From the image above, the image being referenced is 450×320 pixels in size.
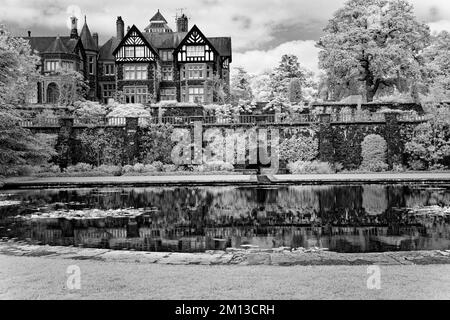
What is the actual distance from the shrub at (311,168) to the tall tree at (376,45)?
Answer: 942 cm

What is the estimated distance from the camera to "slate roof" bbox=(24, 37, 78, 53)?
5516 centimetres

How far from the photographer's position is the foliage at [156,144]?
3691cm

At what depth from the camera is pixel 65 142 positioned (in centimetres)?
3656

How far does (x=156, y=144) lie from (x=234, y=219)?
23.7 meters

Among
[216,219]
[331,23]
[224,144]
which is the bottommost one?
[216,219]

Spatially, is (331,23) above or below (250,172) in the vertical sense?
above

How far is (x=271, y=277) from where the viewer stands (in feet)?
22.0

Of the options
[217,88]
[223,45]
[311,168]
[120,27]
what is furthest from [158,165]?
[120,27]

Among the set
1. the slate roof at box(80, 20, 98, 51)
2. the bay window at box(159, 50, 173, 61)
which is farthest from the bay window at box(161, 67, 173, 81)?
the slate roof at box(80, 20, 98, 51)

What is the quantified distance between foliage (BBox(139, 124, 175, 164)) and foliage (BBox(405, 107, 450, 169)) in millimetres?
16981

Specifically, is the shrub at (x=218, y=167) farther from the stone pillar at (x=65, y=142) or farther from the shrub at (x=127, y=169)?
the stone pillar at (x=65, y=142)
